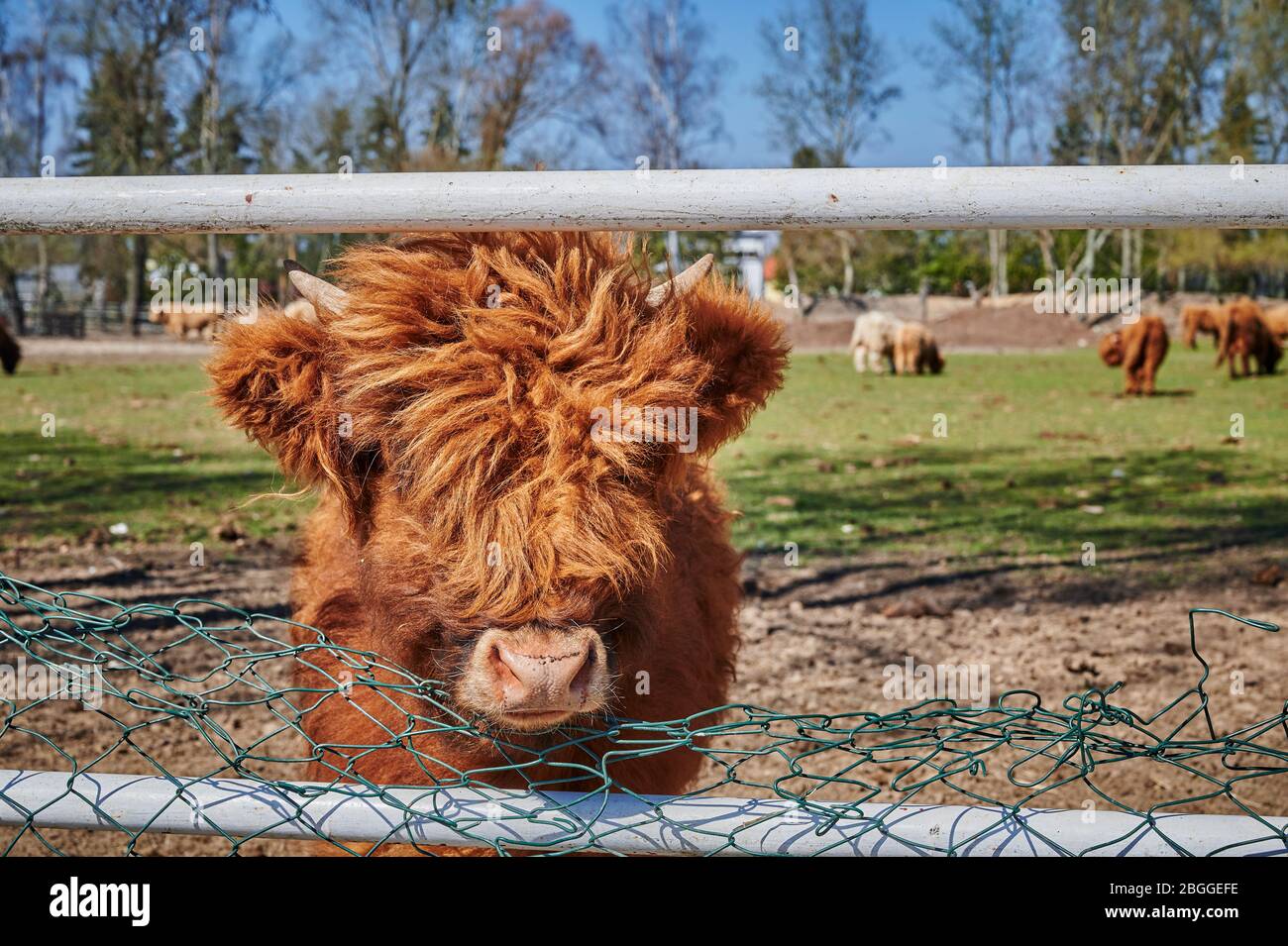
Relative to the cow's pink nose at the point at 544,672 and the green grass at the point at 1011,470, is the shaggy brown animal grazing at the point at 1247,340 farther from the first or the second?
the cow's pink nose at the point at 544,672

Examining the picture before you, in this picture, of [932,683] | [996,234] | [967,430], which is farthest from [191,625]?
[996,234]

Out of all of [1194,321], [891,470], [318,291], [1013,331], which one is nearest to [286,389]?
[318,291]

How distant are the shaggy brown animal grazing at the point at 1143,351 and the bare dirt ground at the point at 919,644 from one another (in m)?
11.4

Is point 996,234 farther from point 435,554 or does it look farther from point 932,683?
point 435,554

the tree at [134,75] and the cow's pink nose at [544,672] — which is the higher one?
the tree at [134,75]

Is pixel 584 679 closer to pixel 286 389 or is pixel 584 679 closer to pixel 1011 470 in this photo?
pixel 286 389

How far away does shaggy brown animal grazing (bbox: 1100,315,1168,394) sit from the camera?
17828 millimetres

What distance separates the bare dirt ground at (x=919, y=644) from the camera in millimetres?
4480

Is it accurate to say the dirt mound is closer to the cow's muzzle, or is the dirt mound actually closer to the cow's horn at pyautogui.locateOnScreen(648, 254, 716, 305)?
the cow's horn at pyautogui.locateOnScreen(648, 254, 716, 305)

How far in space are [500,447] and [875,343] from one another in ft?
75.1

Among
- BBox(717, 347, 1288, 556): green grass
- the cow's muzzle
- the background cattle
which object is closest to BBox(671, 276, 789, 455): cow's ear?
the cow's muzzle

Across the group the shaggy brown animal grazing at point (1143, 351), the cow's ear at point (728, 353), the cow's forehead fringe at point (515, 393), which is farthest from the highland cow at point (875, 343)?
the cow's forehead fringe at point (515, 393)
